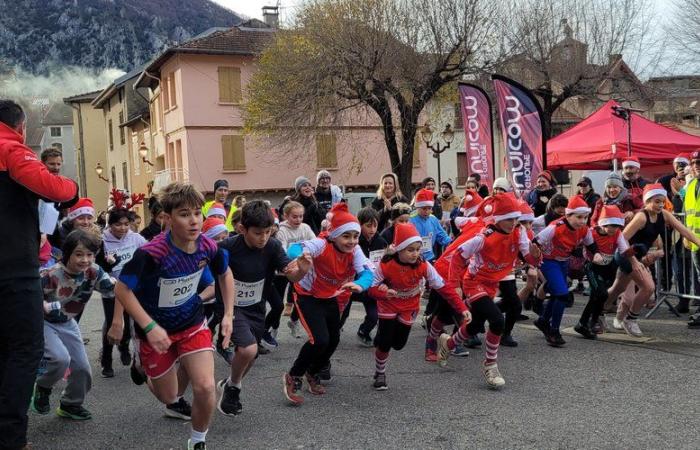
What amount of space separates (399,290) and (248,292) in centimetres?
139

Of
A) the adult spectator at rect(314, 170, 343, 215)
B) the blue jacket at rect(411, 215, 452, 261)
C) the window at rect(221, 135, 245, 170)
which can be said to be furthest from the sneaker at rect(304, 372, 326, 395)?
the window at rect(221, 135, 245, 170)

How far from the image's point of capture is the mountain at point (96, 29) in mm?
113812

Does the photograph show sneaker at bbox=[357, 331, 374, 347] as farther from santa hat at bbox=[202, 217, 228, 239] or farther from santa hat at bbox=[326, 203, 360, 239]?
santa hat at bbox=[326, 203, 360, 239]

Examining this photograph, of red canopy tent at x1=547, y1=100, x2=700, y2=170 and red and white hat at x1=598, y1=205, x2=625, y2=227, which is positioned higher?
red canopy tent at x1=547, y1=100, x2=700, y2=170

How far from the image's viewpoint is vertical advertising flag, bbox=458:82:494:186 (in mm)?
14984

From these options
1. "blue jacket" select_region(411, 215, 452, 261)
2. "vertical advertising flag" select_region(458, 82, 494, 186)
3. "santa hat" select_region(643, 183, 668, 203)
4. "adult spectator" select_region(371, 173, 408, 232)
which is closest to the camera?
"santa hat" select_region(643, 183, 668, 203)

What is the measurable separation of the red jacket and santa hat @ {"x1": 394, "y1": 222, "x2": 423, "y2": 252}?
9.42 feet

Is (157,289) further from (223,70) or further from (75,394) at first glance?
(223,70)

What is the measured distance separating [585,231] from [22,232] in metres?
5.96

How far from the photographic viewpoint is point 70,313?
5.65 meters

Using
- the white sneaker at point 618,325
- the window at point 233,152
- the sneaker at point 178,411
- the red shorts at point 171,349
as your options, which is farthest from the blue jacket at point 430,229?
the window at point 233,152

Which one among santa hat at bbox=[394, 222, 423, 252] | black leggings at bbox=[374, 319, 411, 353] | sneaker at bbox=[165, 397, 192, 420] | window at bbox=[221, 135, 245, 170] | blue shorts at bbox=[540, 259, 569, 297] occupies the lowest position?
sneaker at bbox=[165, 397, 192, 420]

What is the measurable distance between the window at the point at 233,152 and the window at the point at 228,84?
6.40 feet

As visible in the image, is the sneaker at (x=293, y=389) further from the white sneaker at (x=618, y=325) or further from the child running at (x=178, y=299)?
the white sneaker at (x=618, y=325)
